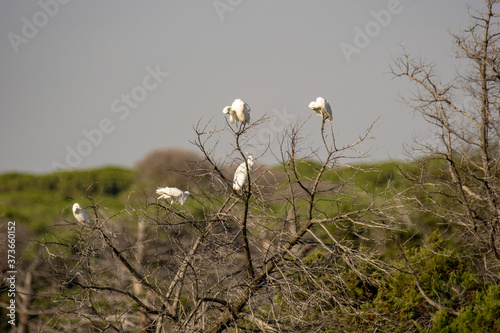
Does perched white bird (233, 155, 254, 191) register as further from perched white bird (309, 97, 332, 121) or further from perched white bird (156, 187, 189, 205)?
perched white bird (309, 97, 332, 121)

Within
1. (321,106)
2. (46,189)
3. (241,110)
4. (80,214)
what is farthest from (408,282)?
(46,189)

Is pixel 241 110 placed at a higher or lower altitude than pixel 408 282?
higher

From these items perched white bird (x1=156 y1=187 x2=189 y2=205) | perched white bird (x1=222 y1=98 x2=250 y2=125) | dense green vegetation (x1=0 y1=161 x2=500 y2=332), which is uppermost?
perched white bird (x1=222 y1=98 x2=250 y2=125)

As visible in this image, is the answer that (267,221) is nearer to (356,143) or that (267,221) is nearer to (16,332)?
(356,143)

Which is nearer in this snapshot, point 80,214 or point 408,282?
point 80,214

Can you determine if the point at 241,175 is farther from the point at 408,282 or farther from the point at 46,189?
the point at 46,189

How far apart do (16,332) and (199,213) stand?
9.01m

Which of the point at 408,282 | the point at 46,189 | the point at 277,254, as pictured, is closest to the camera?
the point at 277,254

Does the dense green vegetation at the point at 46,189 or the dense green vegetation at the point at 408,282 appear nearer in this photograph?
the dense green vegetation at the point at 408,282

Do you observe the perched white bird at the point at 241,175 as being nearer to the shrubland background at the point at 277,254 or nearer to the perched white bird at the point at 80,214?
the shrubland background at the point at 277,254

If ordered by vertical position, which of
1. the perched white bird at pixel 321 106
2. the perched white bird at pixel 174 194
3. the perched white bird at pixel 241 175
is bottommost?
the perched white bird at pixel 174 194

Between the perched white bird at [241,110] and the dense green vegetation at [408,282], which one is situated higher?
the perched white bird at [241,110]

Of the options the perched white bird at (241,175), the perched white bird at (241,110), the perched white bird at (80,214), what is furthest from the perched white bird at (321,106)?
the perched white bird at (80,214)

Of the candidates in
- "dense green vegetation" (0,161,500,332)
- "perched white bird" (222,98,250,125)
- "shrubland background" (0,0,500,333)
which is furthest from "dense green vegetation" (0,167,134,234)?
"perched white bird" (222,98,250,125)
